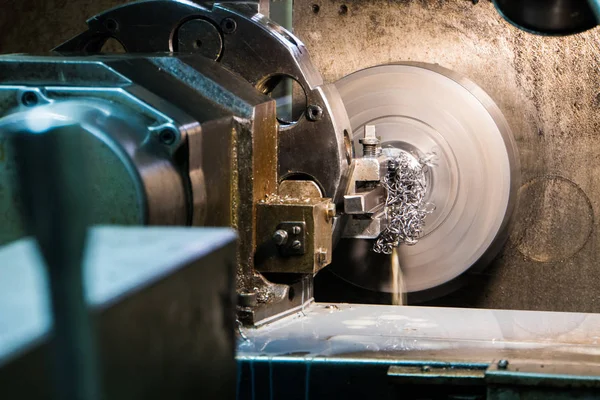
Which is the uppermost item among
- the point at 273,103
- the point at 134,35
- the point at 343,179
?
the point at 134,35

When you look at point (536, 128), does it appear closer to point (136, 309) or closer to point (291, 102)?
point (291, 102)

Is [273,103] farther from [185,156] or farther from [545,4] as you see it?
[545,4]

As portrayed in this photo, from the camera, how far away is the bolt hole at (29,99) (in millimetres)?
1120

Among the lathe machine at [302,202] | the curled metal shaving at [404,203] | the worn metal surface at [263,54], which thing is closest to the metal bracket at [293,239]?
the lathe machine at [302,202]

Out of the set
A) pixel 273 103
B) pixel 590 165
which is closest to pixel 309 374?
pixel 273 103

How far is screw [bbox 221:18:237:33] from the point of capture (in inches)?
59.6

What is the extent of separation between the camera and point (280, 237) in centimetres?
133

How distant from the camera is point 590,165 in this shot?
6.13 feet

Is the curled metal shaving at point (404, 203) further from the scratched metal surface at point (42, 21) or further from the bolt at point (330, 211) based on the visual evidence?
the scratched metal surface at point (42, 21)

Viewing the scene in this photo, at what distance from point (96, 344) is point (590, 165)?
1703 mm

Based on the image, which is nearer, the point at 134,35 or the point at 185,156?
the point at 185,156

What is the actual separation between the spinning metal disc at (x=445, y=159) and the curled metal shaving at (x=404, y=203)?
37 mm

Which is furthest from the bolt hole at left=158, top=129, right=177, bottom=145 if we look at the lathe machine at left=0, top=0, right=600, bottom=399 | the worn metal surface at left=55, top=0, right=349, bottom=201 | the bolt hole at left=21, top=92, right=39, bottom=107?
the worn metal surface at left=55, top=0, right=349, bottom=201

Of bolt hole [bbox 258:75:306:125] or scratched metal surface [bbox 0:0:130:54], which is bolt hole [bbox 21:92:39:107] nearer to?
bolt hole [bbox 258:75:306:125]
